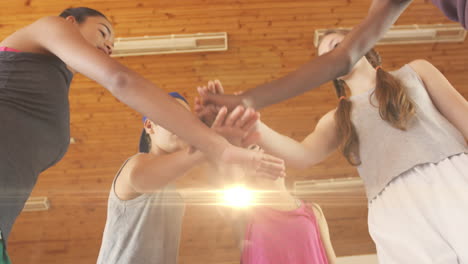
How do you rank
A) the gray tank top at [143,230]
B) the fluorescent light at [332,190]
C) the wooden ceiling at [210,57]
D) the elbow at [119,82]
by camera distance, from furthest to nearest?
1. the wooden ceiling at [210,57]
2. the fluorescent light at [332,190]
3. the gray tank top at [143,230]
4. the elbow at [119,82]

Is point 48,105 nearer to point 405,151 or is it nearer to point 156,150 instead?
point 156,150

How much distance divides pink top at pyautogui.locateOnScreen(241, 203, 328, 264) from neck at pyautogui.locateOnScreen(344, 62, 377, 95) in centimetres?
27

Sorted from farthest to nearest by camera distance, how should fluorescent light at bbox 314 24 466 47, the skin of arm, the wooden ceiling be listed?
fluorescent light at bbox 314 24 466 47 < the wooden ceiling < the skin of arm

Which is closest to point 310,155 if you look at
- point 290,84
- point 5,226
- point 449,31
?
point 290,84

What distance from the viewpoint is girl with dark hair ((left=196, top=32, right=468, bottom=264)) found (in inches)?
22.3

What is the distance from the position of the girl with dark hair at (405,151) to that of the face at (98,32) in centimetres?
29

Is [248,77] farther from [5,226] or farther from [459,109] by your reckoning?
[5,226]

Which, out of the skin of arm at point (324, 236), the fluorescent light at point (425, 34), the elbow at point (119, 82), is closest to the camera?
the elbow at point (119, 82)

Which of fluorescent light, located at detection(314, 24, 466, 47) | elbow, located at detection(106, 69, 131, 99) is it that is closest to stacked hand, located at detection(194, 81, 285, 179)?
elbow, located at detection(106, 69, 131, 99)

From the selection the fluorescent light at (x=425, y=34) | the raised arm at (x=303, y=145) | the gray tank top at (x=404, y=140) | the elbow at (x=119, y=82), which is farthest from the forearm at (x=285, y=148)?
the fluorescent light at (x=425, y=34)

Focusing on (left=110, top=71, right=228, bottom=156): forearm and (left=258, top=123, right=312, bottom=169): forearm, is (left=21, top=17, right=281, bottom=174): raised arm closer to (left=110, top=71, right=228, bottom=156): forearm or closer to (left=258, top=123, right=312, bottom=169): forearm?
(left=110, top=71, right=228, bottom=156): forearm

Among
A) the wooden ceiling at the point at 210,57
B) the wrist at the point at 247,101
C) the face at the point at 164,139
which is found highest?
the wrist at the point at 247,101

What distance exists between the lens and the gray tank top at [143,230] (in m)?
0.61

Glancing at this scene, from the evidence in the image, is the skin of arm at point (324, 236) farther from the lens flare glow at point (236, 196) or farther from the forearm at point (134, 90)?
the forearm at point (134, 90)
